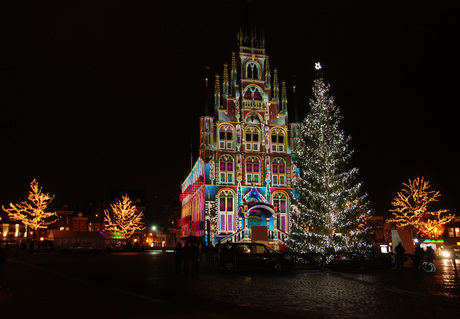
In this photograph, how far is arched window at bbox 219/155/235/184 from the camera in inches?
2064

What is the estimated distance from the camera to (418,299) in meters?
11.9

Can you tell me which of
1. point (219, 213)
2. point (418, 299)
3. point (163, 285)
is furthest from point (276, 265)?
point (219, 213)

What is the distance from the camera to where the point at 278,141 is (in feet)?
181

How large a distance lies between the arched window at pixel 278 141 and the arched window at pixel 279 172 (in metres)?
1.37

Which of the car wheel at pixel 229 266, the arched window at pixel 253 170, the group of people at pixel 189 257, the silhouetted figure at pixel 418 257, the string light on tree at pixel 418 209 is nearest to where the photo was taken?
the group of people at pixel 189 257

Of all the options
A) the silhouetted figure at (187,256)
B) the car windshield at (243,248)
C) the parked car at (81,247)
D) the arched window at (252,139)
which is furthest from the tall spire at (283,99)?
the silhouetted figure at (187,256)

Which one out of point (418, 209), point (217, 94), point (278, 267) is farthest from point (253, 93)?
point (278, 267)

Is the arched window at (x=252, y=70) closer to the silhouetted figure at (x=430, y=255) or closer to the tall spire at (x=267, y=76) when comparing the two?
the tall spire at (x=267, y=76)

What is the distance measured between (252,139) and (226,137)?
11.3 ft

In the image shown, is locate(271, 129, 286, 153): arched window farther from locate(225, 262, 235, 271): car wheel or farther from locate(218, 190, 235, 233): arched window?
locate(225, 262, 235, 271): car wheel

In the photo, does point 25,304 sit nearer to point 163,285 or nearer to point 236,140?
point 163,285

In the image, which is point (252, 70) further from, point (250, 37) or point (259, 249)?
point (259, 249)

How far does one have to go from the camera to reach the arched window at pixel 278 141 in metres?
54.9

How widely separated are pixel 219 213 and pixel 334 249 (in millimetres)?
25507
